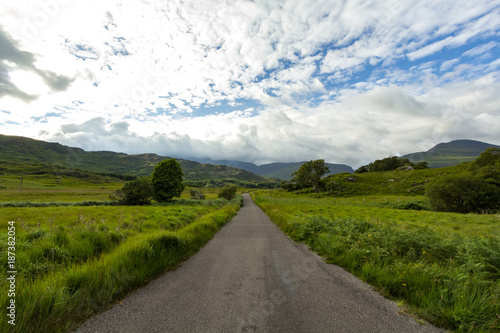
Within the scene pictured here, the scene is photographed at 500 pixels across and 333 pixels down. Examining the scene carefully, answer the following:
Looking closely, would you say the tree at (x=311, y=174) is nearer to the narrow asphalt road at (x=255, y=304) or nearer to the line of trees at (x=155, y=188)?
the line of trees at (x=155, y=188)

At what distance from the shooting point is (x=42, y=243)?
6469 millimetres

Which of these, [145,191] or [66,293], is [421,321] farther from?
[145,191]

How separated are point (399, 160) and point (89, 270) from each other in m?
172

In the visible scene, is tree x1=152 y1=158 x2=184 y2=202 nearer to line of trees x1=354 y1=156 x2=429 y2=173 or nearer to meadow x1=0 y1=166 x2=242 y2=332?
meadow x1=0 y1=166 x2=242 y2=332

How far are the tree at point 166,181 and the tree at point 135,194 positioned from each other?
124 inches

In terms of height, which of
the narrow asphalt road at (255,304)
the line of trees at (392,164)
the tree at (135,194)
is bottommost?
the tree at (135,194)

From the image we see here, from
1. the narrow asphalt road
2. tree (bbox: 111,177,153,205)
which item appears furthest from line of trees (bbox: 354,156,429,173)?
the narrow asphalt road

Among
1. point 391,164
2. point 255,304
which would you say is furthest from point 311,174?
point 255,304

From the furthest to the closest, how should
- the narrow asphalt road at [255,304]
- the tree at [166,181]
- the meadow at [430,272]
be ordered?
the tree at [166,181] < the meadow at [430,272] < the narrow asphalt road at [255,304]

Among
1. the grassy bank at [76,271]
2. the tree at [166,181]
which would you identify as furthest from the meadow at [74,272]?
the tree at [166,181]

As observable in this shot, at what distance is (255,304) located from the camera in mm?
4664

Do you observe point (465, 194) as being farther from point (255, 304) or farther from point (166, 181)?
point (166, 181)

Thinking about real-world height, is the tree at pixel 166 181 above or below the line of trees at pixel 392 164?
below

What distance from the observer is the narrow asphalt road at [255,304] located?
3814 millimetres
